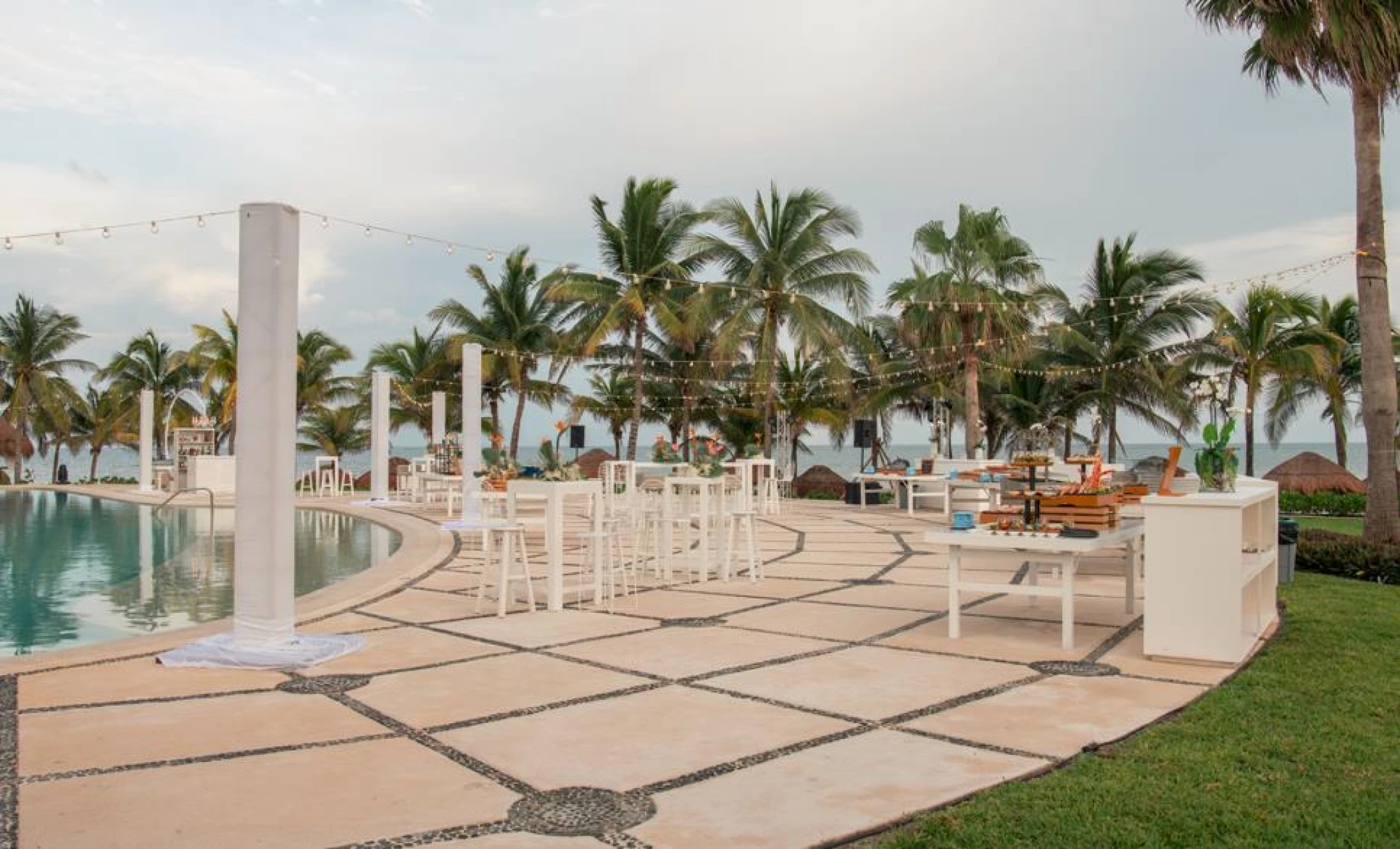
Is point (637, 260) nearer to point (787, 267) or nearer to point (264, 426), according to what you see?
point (787, 267)

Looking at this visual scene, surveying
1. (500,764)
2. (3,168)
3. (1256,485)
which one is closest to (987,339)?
(1256,485)

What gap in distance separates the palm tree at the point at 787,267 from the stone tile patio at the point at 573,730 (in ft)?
50.9

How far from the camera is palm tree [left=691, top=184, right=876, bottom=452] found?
→ 21547 mm

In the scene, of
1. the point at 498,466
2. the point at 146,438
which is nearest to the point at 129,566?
the point at 498,466

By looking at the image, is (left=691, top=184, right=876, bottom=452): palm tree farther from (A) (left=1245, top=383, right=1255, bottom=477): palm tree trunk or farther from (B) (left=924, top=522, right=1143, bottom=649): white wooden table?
(B) (left=924, top=522, right=1143, bottom=649): white wooden table

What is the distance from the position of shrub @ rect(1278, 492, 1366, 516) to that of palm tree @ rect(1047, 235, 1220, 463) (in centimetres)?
304

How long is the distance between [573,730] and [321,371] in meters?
28.4

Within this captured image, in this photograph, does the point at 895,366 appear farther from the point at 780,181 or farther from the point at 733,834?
the point at 733,834

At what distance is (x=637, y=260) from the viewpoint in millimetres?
22922

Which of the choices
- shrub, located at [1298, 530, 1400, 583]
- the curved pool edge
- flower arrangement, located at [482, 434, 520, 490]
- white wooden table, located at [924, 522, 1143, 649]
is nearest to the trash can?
shrub, located at [1298, 530, 1400, 583]

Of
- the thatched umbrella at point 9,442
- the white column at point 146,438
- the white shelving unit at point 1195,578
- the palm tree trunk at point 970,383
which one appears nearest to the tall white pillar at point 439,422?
the white column at point 146,438

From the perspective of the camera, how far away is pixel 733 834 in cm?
266

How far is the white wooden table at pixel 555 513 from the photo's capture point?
270 inches

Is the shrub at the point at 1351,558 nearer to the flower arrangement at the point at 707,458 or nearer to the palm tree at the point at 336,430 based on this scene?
the flower arrangement at the point at 707,458
